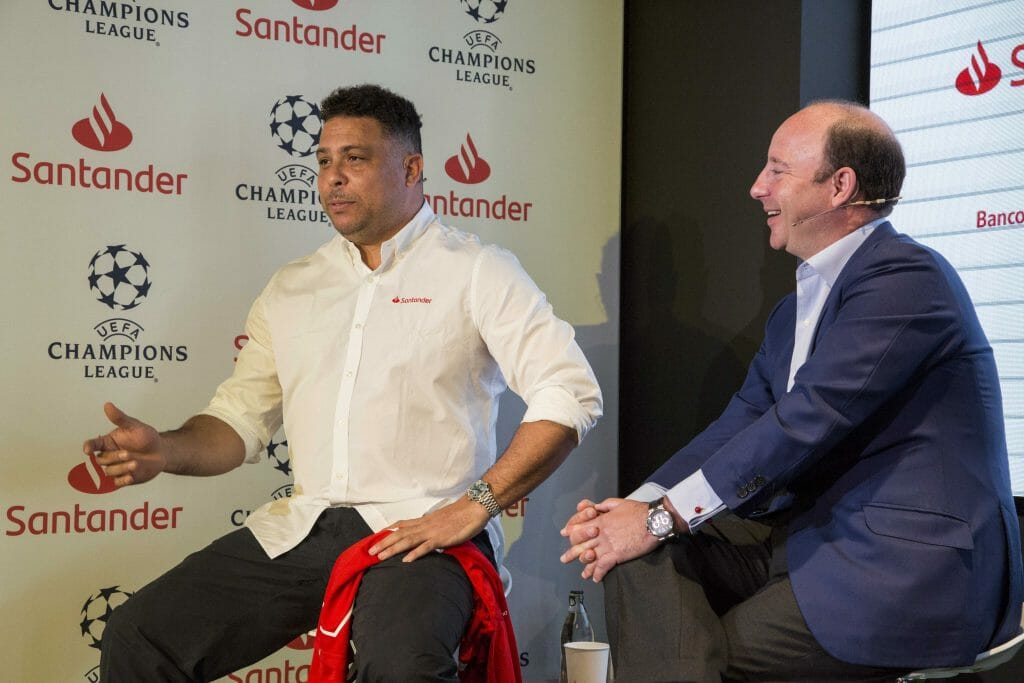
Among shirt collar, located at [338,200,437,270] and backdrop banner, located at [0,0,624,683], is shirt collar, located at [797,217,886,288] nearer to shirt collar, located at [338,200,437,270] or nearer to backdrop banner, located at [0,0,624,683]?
shirt collar, located at [338,200,437,270]

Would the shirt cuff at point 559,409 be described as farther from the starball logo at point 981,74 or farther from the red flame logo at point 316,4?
the red flame logo at point 316,4

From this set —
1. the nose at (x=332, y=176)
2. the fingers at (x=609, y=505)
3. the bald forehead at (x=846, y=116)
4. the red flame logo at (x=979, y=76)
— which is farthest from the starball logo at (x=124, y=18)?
the red flame logo at (x=979, y=76)

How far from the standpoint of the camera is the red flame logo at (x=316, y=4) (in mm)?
3777

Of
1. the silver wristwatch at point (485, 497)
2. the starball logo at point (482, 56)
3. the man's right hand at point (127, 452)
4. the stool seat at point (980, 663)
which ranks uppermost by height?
the starball logo at point (482, 56)

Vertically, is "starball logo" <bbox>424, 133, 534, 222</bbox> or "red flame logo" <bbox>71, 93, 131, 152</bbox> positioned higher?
"red flame logo" <bbox>71, 93, 131, 152</bbox>

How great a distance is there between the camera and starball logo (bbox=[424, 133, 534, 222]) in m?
3.99

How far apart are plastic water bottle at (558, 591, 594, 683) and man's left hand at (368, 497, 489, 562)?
151cm

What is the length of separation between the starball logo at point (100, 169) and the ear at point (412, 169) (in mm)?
999

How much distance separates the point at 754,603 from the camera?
2.15 m

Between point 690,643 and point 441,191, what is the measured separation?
231cm

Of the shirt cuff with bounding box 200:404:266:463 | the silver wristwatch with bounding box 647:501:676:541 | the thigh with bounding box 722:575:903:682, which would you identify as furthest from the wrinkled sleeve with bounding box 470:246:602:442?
the shirt cuff with bounding box 200:404:266:463

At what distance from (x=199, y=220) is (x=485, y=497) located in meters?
1.69

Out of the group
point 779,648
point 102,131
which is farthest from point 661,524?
point 102,131

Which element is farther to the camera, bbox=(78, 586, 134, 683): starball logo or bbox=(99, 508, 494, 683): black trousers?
bbox=(78, 586, 134, 683): starball logo
